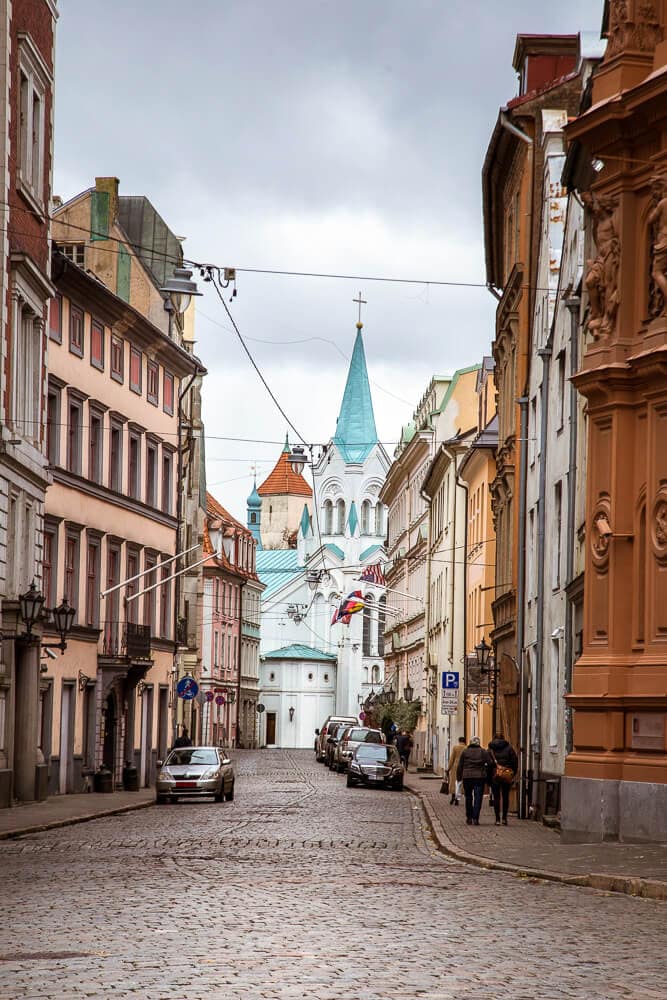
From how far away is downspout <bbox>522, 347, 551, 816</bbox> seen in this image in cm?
3222

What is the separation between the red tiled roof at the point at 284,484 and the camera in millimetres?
188250

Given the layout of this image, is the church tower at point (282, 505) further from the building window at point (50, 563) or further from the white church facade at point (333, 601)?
the building window at point (50, 563)

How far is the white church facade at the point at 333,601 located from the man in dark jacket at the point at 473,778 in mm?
111052

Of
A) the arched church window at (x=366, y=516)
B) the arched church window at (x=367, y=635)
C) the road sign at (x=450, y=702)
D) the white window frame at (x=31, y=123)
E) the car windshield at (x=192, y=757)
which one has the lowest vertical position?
the car windshield at (x=192, y=757)

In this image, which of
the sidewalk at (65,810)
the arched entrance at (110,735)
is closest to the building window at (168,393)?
the arched entrance at (110,735)

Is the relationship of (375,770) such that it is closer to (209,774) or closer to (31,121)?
(209,774)

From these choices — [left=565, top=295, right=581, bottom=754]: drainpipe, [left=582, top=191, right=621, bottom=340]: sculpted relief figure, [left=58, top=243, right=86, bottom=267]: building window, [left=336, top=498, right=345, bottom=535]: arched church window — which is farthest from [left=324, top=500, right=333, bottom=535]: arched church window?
[left=582, top=191, right=621, bottom=340]: sculpted relief figure

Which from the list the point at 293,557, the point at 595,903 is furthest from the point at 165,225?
the point at 293,557

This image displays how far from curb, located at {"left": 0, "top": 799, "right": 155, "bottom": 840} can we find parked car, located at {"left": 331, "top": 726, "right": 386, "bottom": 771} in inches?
829

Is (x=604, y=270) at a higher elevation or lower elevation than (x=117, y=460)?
lower

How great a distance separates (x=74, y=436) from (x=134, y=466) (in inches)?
248

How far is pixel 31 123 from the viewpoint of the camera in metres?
34.6

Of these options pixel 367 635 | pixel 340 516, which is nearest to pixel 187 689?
pixel 367 635

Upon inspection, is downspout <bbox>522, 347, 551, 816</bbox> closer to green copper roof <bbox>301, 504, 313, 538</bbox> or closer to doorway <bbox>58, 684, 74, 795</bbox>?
doorway <bbox>58, 684, 74, 795</bbox>
